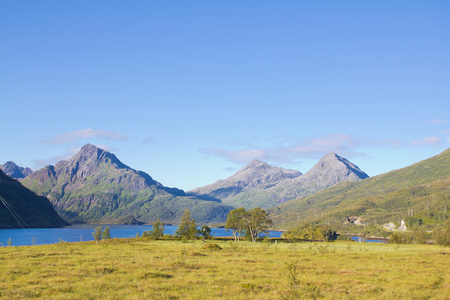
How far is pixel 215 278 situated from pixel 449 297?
67.2 ft

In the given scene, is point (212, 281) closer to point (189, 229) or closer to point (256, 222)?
point (189, 229)

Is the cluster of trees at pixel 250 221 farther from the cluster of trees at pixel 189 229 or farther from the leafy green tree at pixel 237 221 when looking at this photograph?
the cluster of trees at pixel 189 229

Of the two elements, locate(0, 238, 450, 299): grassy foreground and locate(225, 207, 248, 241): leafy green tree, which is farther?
locate(225, 207, 248, 241): leafy green tree

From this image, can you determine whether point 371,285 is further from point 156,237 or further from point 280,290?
point 156,237

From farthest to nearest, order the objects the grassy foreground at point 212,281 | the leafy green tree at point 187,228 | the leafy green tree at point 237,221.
Answer: the leafy green tree at point 237,221 → the leafy green tree at point 187,228 → the grassy foreground at point 212,281

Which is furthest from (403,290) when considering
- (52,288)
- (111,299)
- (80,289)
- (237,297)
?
(52,288)

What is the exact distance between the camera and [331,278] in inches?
1435

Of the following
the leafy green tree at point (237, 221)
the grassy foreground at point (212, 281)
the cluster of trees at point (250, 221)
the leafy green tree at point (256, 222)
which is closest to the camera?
the grassy foreground at point (212, 281)

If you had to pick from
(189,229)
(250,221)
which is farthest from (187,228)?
(250,221)

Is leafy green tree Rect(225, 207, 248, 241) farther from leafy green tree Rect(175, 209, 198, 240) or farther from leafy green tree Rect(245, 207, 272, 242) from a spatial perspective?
leafy green tree Rect(175, 209, 198, 240)

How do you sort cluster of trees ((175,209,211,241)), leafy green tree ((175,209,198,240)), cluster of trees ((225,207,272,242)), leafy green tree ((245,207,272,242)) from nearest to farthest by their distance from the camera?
cluster of trees ((175,209,211,241)) → leafy green tree ((175,209,198,240)) → leafy green tree ((245,207,272,242)) → cluster of trees ((225,207,272,242))

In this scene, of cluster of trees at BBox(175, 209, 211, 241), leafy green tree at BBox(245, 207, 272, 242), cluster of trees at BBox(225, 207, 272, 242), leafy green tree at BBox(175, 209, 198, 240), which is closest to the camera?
cluster of trees at BBox(175, 209, 211, 241)

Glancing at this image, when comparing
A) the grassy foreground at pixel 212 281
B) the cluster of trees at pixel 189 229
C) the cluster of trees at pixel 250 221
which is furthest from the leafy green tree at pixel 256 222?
the grassy foreground at pixel 212 281

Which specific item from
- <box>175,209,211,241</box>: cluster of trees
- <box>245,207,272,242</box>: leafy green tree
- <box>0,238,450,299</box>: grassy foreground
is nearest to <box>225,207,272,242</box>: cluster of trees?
<box>245,207,272,242</box>: leafy green tree
